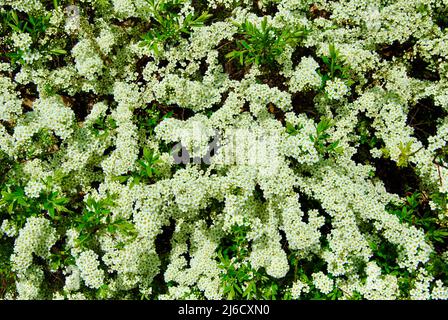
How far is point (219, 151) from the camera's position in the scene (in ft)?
16.5

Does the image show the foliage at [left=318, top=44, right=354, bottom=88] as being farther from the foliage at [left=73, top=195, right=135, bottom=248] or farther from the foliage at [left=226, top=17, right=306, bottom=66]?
the foliage at [left=73, top=195, right=135, bottom=248]

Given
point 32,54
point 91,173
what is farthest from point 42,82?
point 91,173

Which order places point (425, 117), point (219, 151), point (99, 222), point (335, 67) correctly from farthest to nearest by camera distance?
1. point (425, 117)
2. point (335, 67)
3. point (219, 151)
4. point (99, 222)

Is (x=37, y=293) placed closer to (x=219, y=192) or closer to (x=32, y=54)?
(x=219, y=192)

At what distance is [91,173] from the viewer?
17.9 ft

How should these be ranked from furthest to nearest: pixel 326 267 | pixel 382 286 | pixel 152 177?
pixel 326 267, pixel 152 177, pixel 382 286

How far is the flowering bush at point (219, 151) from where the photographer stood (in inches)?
193

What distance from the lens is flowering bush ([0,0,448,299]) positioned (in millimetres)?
4898

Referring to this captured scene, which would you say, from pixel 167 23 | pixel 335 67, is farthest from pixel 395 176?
pixel 167 23

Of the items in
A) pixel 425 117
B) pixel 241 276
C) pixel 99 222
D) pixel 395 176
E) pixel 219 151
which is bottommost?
pixel 241 276

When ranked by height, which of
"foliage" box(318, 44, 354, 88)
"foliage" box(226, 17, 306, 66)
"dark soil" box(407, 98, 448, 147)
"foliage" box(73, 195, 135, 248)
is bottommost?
"foliage" box(73, 195, 135, 248)

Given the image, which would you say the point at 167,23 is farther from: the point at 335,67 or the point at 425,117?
the point at 425,117

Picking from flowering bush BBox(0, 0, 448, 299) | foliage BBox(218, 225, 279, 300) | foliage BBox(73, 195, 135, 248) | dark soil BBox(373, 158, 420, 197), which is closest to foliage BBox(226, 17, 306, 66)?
flowering bush BBox(0, 0, 448, 299)

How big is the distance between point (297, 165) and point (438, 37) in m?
2.78
